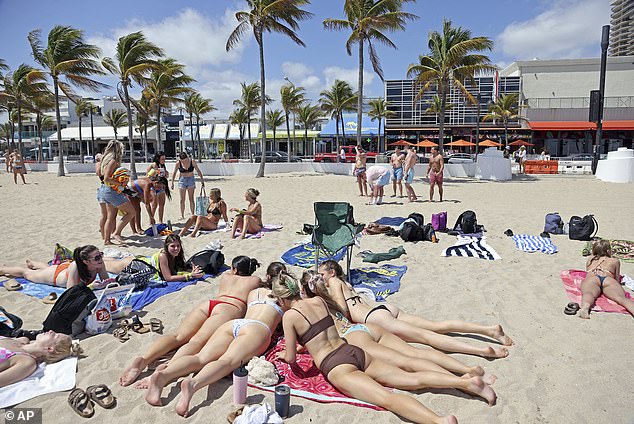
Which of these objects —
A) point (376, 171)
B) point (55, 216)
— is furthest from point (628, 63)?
point (55, 216)

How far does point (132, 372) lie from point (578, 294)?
438cm

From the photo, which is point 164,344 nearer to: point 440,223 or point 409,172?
point 440,223

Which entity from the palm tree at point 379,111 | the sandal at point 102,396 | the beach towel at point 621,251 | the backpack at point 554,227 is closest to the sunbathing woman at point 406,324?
the sandal at point 102,396

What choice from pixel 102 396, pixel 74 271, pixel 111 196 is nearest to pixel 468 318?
pixel 102 396

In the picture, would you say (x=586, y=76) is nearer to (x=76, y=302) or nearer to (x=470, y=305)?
(x=470, y=305)

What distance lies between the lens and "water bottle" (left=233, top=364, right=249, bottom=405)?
8.93ft

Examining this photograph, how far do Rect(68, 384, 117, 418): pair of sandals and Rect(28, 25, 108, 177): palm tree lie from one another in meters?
21.2

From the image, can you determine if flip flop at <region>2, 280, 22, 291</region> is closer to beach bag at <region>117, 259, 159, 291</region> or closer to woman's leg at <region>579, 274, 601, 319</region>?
beach bag at <region>117, 259, 159, 291</region>

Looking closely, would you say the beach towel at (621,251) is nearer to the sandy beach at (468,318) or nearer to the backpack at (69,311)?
the sandy beach at (468,318)

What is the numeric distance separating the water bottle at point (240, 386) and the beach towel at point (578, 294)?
344 centimetres

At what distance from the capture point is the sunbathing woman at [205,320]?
10.0 ft

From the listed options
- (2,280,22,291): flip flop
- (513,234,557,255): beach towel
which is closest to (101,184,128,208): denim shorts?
(2,280,22,291): flip flop

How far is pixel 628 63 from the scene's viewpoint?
125 feet

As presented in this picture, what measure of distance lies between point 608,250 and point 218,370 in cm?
419
